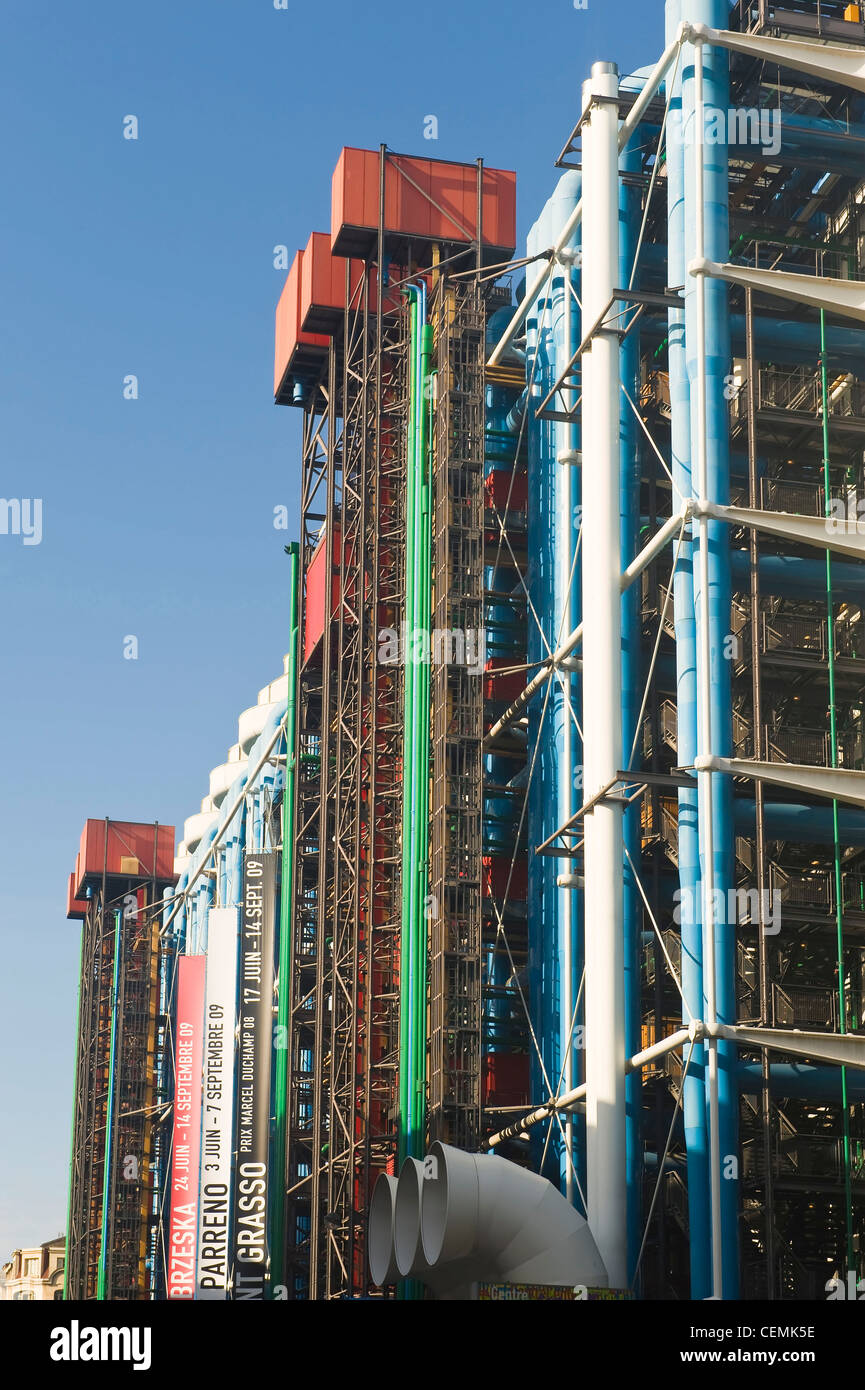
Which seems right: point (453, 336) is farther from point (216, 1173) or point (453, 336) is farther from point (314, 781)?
point (216, 1173)

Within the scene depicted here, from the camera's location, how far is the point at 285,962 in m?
69.6

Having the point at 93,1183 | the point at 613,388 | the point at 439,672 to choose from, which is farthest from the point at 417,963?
the point at 93,1183

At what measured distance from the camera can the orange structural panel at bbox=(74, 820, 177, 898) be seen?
11519 centimetres

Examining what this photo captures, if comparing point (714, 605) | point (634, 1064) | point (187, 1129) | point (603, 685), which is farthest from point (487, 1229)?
point (187, 1129)

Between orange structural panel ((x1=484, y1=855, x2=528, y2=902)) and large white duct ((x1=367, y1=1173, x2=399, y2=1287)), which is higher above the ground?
orange structural panel ((x1=484, y1=855, x2=528, y2=902))

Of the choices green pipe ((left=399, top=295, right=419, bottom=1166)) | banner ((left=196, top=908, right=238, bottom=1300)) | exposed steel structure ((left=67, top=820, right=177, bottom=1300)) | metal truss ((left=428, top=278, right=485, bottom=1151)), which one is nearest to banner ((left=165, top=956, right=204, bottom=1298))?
banner ((left=196, top=908, right=238, bottom=1300))

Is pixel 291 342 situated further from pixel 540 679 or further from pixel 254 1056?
pixel 254 1056

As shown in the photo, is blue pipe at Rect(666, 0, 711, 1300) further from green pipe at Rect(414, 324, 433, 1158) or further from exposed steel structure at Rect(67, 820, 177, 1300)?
exposed steel structure at Rect(67, 820, 177, 1300)

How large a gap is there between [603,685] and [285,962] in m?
25.7

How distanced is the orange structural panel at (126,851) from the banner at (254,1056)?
54.2 m

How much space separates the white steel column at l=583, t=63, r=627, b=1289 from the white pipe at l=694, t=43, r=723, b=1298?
4.23m

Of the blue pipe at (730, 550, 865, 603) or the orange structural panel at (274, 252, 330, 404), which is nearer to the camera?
the blue pipe at (730, 550, 865, 603)

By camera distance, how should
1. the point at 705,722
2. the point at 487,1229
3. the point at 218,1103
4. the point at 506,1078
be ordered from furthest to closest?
1. the point at 218,1103
2. the point at 506,1078
3. the point at 705,722
4. the point at 487,1229

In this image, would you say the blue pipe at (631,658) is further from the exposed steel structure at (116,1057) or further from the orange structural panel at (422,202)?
the exposed steel structure at (116,1057)
